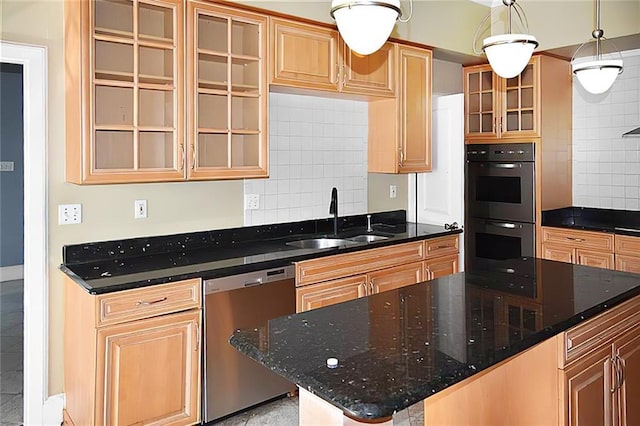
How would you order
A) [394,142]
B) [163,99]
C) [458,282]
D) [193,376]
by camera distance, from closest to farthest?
1. [458,282]
2. [193,376]
3. [163,99]
4. [394,142]

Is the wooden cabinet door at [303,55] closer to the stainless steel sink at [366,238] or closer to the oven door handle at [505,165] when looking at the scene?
the stainless steel sink at [366,238]

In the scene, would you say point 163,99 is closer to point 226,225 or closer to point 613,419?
point 226,225

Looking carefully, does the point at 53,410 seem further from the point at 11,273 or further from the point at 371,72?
the point at 11,273

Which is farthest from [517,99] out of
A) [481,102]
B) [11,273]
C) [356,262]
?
[11,273]

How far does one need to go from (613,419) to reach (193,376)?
199 centimetres

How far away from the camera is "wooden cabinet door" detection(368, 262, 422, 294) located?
3.77 m

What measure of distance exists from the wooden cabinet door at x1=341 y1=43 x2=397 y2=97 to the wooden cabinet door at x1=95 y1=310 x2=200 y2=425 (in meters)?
2.02

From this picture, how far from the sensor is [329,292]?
11.4 feet

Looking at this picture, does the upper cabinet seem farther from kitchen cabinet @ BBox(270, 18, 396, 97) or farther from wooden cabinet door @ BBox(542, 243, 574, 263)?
kitchen cabinet @ BBox(270, 18, 396, 97)

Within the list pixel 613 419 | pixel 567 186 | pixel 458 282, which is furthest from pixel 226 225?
pixel 567 186

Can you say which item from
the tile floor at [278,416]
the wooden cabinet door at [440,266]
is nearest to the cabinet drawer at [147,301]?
the tile floor at [278,416]

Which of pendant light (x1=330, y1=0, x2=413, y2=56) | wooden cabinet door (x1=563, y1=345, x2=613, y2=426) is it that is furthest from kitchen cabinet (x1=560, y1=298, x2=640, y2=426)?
pendant light (x1=330, y1=0, x2=413, y2=56)

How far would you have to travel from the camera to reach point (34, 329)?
117 inches

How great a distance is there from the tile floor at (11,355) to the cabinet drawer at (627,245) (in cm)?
435
